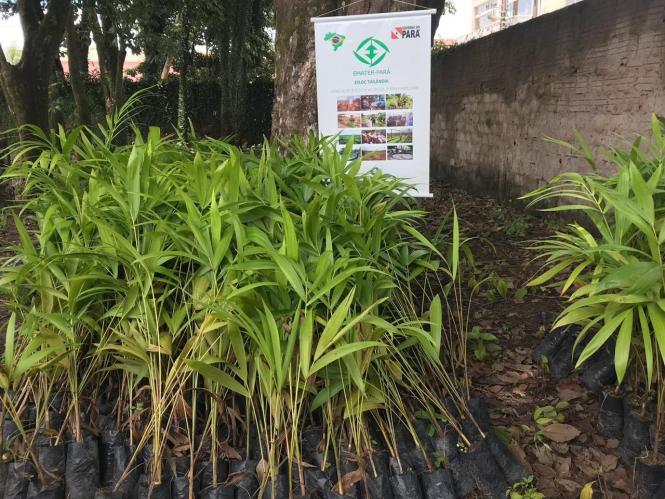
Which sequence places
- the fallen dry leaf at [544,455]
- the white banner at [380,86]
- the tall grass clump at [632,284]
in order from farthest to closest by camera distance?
the white banner at [380,86]
the fallen dry leaf at [544,455]
the tall grass clump at [632,284]

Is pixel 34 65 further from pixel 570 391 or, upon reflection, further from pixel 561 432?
pixel 561 432

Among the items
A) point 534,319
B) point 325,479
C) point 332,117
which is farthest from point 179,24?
point 325,479

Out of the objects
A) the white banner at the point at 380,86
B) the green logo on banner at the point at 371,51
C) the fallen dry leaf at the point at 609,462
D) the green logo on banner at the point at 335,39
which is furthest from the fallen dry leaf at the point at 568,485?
the green logo on banner at the point at 335,39

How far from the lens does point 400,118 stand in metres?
3.77

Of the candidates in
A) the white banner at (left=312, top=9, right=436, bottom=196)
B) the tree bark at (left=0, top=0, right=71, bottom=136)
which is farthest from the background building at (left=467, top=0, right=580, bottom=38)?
the white banner at (left=312, top=9, right=436, bottom=196)

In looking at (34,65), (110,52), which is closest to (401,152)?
(34,65)

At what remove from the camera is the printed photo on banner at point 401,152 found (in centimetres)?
381

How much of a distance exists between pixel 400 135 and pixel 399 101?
22 cm

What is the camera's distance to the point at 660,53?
3.81 meters

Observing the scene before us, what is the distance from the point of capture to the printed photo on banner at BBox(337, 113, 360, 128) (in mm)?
3834

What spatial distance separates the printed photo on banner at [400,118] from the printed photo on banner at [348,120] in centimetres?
22

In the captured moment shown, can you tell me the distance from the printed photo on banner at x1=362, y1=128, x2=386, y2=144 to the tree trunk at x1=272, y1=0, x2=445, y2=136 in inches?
19.5

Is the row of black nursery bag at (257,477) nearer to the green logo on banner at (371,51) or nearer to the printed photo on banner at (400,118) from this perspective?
the printed photo on banner at (400,118)

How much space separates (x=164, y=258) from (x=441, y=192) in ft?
18.0
